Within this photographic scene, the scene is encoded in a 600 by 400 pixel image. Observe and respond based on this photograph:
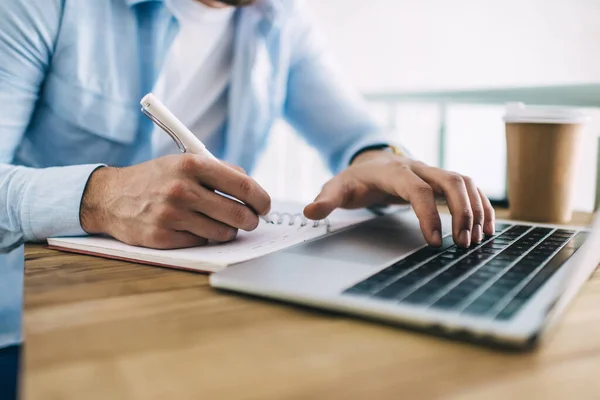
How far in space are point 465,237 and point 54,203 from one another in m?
0.45

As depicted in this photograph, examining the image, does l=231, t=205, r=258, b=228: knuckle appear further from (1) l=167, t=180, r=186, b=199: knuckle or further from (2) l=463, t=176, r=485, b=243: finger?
(2) l=463, t=176, r=485, b=243: finger

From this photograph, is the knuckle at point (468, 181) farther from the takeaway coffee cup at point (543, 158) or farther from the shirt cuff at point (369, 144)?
the shirt cuff at point (369, 144)

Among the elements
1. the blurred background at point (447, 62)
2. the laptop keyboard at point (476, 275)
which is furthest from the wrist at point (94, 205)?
the blurred background at point (447, 62)

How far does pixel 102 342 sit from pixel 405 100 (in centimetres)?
166

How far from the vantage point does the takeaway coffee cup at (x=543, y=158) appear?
2.59ft

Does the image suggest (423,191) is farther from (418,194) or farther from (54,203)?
(54,203)

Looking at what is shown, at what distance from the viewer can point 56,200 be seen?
0.59m

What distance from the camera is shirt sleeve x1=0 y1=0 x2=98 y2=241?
0.60 meters

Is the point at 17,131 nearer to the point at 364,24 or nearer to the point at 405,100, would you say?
the point at 405,100

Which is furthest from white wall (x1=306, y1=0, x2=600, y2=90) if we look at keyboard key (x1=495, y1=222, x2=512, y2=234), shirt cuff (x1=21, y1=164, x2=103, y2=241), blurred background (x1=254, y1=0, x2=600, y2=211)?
shirt cuff (x1=21, y1=164, x2=103, y2=241)

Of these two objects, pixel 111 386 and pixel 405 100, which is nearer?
pixel 111 386

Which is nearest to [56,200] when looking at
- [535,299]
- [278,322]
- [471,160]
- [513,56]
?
[278,322]

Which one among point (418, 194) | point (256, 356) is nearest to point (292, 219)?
point (418, 194)

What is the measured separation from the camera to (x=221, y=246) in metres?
0.55
